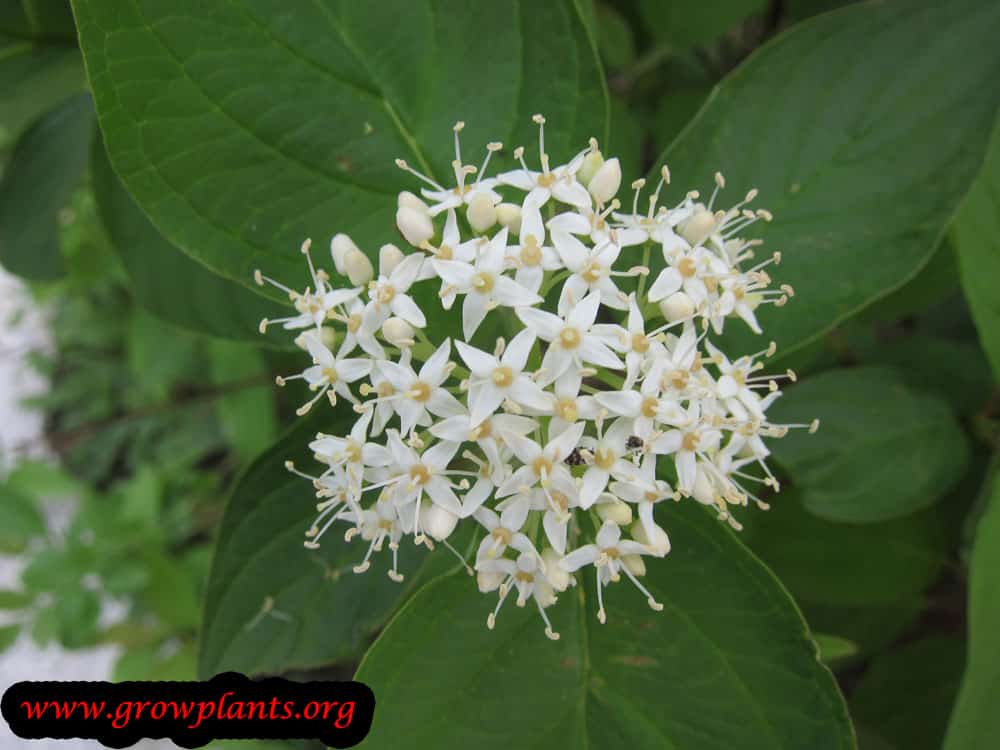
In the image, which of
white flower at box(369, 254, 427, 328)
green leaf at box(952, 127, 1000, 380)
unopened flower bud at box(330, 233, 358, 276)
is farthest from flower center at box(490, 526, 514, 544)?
green leaf at box(952, 127, 1000, 380)

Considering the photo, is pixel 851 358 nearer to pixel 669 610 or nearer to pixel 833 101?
pixel 833 101

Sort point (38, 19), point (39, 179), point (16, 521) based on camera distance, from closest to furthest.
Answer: point (38, 19)
point (39, 179)
point (16, 521)

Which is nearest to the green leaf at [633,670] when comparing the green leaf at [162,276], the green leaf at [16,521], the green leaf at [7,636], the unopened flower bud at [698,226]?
the unopened flower bud at [698,226]

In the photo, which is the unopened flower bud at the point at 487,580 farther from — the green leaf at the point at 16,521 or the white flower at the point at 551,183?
the green leaf at the point at 16,521

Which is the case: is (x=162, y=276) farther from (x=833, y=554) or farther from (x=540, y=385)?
(x=833, y=554)

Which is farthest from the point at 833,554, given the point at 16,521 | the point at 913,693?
the point at 16,521

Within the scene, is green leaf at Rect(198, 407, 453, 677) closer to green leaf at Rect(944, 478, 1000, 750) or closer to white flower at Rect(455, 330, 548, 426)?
white flower at Rect(455, 330, 548, 426)
